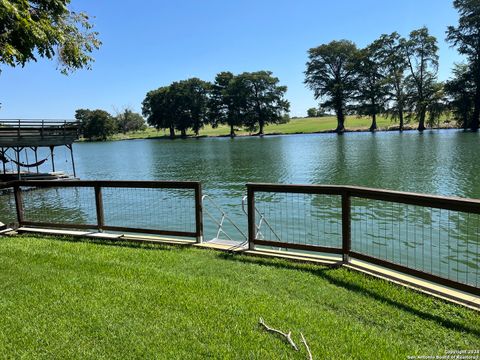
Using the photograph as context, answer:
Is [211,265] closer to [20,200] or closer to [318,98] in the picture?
[20,200]

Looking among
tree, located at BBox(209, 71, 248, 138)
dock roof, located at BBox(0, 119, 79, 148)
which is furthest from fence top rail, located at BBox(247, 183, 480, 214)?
tree, located at BBox(209, 71, 248, 138)

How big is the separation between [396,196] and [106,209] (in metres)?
14.9

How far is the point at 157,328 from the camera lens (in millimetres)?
3828

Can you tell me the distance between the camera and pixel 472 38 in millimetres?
66250

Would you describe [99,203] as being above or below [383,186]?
above

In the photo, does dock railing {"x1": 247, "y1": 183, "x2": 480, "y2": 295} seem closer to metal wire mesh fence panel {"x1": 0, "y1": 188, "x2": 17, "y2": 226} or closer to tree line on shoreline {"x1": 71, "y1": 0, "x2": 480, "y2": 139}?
metal wire mesh fence panel {"x1": 0, "y1": 188, "x2": 17, "y2": 226}

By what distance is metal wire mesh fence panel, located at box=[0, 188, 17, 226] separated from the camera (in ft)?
55.7

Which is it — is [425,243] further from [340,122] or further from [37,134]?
[340,122]

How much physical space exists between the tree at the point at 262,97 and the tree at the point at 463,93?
44.9 metres

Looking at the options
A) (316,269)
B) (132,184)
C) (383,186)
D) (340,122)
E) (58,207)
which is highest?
(340,122)

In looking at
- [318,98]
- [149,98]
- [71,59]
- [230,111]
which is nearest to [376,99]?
[318,98]

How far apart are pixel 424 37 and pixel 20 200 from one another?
82.8 meters

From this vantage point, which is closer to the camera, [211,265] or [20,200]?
[211,265]

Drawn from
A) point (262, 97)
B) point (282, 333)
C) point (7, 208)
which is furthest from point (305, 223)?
point (262, 97)
